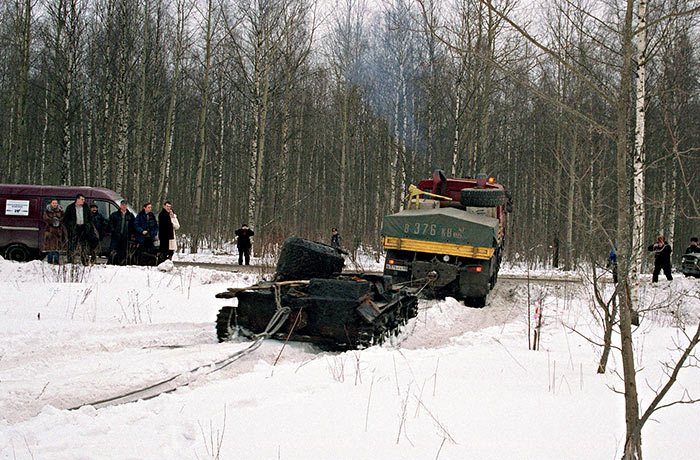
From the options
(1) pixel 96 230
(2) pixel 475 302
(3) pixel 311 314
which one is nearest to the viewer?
(3) pixel 311 314

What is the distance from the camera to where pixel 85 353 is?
19.2 feet

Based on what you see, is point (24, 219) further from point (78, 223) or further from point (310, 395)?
point (310, 395)

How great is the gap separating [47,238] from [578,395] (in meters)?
11.9

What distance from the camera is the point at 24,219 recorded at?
1412 cm

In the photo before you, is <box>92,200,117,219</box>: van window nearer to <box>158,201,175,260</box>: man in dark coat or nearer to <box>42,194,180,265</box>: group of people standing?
<box>42,194,180,265</box>: group of people standing

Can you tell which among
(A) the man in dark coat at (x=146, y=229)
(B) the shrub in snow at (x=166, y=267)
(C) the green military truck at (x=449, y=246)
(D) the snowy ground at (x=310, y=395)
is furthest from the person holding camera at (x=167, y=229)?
(C) the green military truck at (x=449, y=246)

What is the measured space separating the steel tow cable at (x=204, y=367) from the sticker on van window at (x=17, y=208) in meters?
10.5

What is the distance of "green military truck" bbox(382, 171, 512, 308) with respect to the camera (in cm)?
1078

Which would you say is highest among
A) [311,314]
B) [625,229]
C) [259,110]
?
[259,110]

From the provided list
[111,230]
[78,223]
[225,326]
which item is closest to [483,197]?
[225,326]

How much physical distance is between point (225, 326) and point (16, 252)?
1020 centimetres

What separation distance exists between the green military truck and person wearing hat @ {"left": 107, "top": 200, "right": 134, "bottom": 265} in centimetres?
630

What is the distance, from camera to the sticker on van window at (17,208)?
14.1 meters

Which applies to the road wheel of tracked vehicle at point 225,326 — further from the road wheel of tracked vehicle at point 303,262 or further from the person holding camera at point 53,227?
the person holding camera at point 53,227
